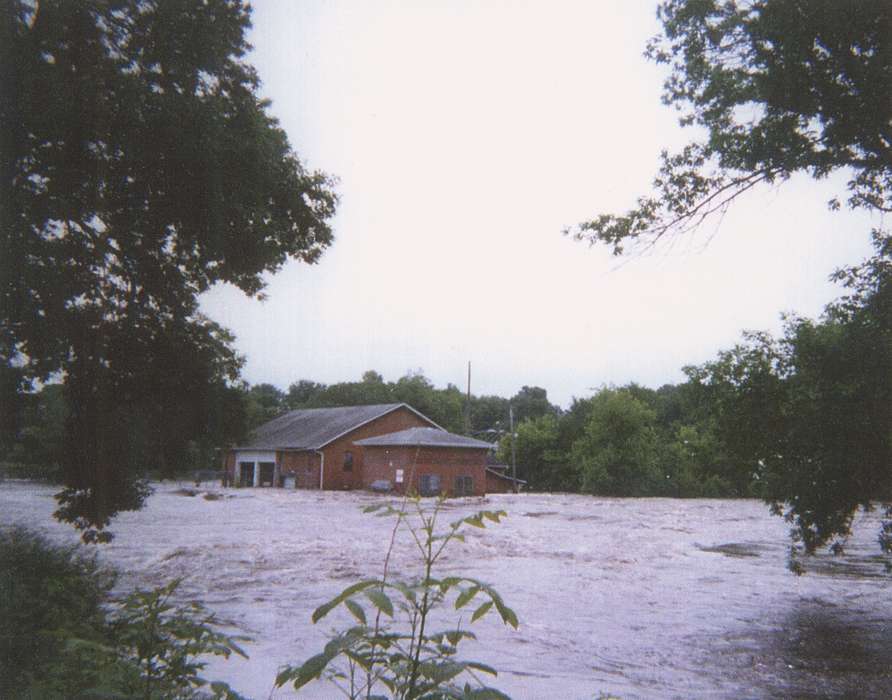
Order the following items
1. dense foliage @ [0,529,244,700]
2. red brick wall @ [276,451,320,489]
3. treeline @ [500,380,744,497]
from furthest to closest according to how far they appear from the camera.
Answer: treeline @ [500,380,744,497] < red brick wall @ [276,451,320,489] < dense foliage @ [0,529,244,700]

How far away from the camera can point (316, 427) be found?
57.7 meters

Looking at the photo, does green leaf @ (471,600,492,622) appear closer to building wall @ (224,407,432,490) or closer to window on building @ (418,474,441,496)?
window on building @ (418,474,441,496)

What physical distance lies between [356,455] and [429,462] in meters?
8.09

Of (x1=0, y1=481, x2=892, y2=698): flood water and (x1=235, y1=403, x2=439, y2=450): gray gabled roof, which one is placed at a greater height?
(x1=235, y1=403, x2=439, y2=450): gray gabled roof

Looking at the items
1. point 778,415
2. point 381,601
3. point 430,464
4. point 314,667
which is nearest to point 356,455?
point 430,464

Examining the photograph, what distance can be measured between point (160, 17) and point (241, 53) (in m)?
1.30

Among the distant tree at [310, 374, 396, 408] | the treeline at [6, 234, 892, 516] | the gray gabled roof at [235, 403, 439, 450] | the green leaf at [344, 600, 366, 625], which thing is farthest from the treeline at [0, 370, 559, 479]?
the distant tree at [310, 374, 396, 408]

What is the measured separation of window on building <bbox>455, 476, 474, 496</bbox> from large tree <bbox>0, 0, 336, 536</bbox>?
3928cm

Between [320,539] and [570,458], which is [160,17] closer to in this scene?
[320,539]

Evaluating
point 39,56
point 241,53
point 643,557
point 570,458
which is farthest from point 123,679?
point 570,458

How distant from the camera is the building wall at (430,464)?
47.8m

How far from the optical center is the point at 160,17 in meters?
8.73

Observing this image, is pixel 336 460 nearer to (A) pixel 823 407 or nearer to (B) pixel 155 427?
(B) pixel 155 427

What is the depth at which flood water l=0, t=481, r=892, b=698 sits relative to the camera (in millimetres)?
9086
